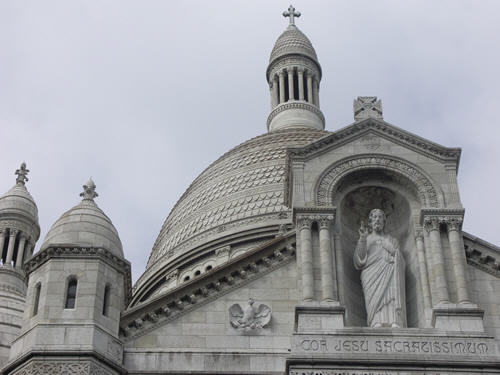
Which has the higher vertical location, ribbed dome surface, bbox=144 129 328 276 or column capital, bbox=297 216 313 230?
ribbed dome surface, bbox=144 129 328 276

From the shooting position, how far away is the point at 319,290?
27.4 meters

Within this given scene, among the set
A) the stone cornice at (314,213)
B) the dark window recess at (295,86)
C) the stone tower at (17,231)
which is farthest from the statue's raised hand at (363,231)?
the dark window recess at (295,86)

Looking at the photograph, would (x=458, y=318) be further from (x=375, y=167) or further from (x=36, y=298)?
(x=36, y=298)

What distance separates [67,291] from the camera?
88.6 feet

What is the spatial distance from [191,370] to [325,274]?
3.95m

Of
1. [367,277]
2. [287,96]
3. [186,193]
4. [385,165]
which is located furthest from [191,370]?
[287,96]

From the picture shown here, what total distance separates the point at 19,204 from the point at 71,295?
65.3 feet

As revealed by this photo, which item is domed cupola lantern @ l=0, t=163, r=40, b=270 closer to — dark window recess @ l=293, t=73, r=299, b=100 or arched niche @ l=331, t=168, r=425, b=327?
arched niche @ l=331, t=168, r=425, b=327

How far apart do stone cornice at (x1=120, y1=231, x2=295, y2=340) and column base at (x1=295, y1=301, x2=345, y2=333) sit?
2139 mm

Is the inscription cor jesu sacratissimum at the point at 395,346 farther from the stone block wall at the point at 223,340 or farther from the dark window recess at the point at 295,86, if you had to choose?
the dark window recess at the point at 295,86

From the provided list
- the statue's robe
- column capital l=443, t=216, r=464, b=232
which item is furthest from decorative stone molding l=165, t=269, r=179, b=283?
column capital l=443, t=216, r=464, b=232

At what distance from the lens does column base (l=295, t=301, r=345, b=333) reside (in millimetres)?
26322

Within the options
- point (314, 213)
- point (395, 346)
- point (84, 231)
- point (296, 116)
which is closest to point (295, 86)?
point (296, 116)

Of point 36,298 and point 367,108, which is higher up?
point 367,108
